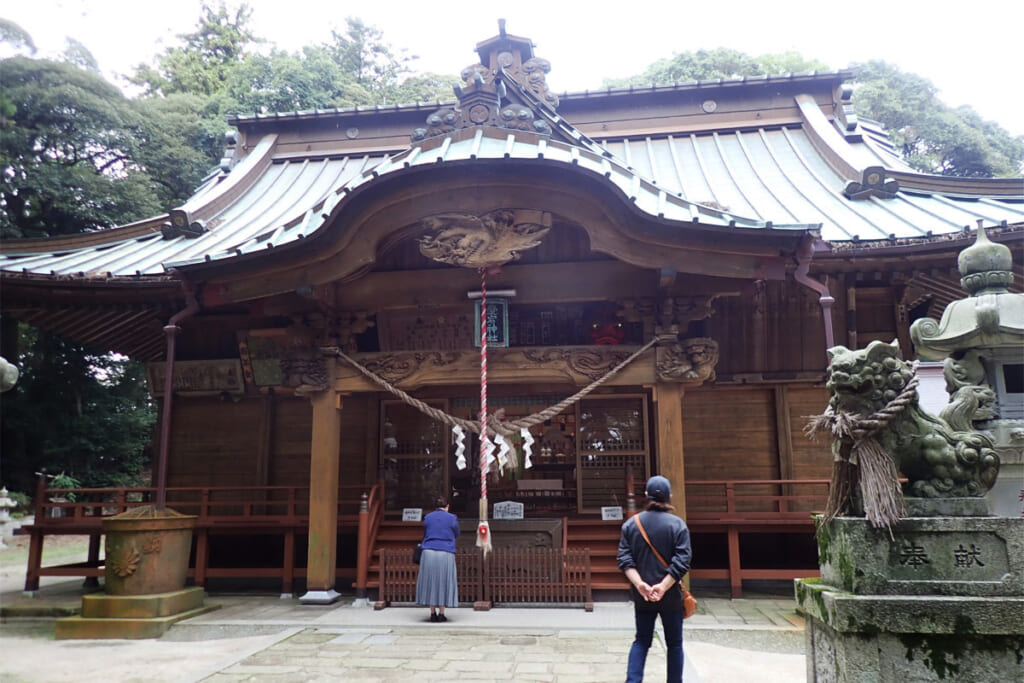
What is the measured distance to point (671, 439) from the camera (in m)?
8.37

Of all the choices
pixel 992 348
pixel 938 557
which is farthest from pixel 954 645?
pixel 992 348

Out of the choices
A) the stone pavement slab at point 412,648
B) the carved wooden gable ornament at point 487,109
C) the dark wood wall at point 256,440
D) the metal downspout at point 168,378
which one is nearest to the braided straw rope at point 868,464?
the stone pavement slab at point 412,648

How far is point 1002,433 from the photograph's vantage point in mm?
6055

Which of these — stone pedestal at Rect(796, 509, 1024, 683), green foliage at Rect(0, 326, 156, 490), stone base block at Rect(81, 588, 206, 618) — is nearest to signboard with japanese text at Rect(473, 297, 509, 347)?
stone base block at Rect(81, 588, 206, 618)

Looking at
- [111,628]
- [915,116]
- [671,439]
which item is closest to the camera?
[111,628]

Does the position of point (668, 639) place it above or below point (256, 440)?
below

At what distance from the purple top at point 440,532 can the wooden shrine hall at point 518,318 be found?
67 centimetres

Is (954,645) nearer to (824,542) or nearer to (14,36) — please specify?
(824,542)

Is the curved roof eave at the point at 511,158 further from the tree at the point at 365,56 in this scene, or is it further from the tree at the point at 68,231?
the tree at the point at 365,56

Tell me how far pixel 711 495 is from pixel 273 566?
7329 mm

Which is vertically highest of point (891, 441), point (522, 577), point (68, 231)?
point (68, 231)

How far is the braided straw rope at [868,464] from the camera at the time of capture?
12.1 ft

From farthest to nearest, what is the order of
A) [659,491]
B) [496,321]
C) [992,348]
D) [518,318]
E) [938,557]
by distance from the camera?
[518,318] < [496,321] < [992,348] < [659,491] < [938,557]

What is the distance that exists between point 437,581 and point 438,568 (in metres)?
0.14
